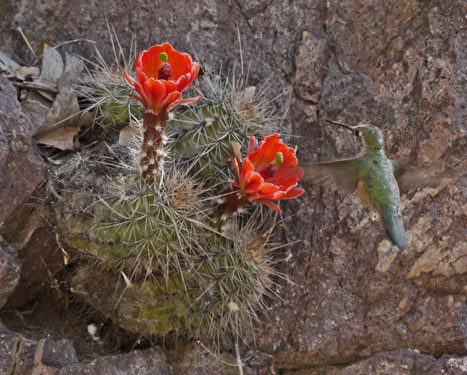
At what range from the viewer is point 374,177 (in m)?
2.89

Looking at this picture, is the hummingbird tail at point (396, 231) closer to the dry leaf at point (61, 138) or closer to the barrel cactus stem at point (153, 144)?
the barrel cactus stem at point (153, 144)

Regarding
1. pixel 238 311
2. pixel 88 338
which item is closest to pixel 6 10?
pixel 88 338

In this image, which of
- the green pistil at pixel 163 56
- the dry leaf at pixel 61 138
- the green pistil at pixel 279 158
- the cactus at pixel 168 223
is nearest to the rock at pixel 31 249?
the cactus at pixel 168 223

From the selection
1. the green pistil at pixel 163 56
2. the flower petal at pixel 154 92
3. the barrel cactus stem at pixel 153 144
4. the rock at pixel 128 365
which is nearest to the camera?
the flower petal at pixel 154 92

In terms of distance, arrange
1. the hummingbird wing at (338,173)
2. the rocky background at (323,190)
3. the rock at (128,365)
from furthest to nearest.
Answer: the rocky background at (323,190) → the hummingbird wing at (338,173) → the rock at (128,365)

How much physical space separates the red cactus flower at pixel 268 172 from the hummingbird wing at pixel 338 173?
0.38ft

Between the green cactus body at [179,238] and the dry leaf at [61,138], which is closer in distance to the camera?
the green cactus body at [179,238]

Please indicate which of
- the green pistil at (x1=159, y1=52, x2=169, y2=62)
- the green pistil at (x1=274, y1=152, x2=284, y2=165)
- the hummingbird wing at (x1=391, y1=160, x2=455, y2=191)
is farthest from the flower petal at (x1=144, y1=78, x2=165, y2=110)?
the hummingbird wing at (x1=391, y1=160, x2=455, y2=191)

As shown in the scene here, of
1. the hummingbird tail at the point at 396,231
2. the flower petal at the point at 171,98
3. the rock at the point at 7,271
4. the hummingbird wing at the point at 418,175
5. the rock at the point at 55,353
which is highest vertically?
the flower petal at the point at 171,98

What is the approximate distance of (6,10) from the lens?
3.41 m

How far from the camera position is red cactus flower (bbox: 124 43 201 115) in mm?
2383

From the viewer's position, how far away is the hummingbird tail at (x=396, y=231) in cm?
289

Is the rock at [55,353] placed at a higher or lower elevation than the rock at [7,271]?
lower

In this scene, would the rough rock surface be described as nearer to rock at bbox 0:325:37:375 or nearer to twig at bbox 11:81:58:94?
rock at bbox 0:325:37:375
